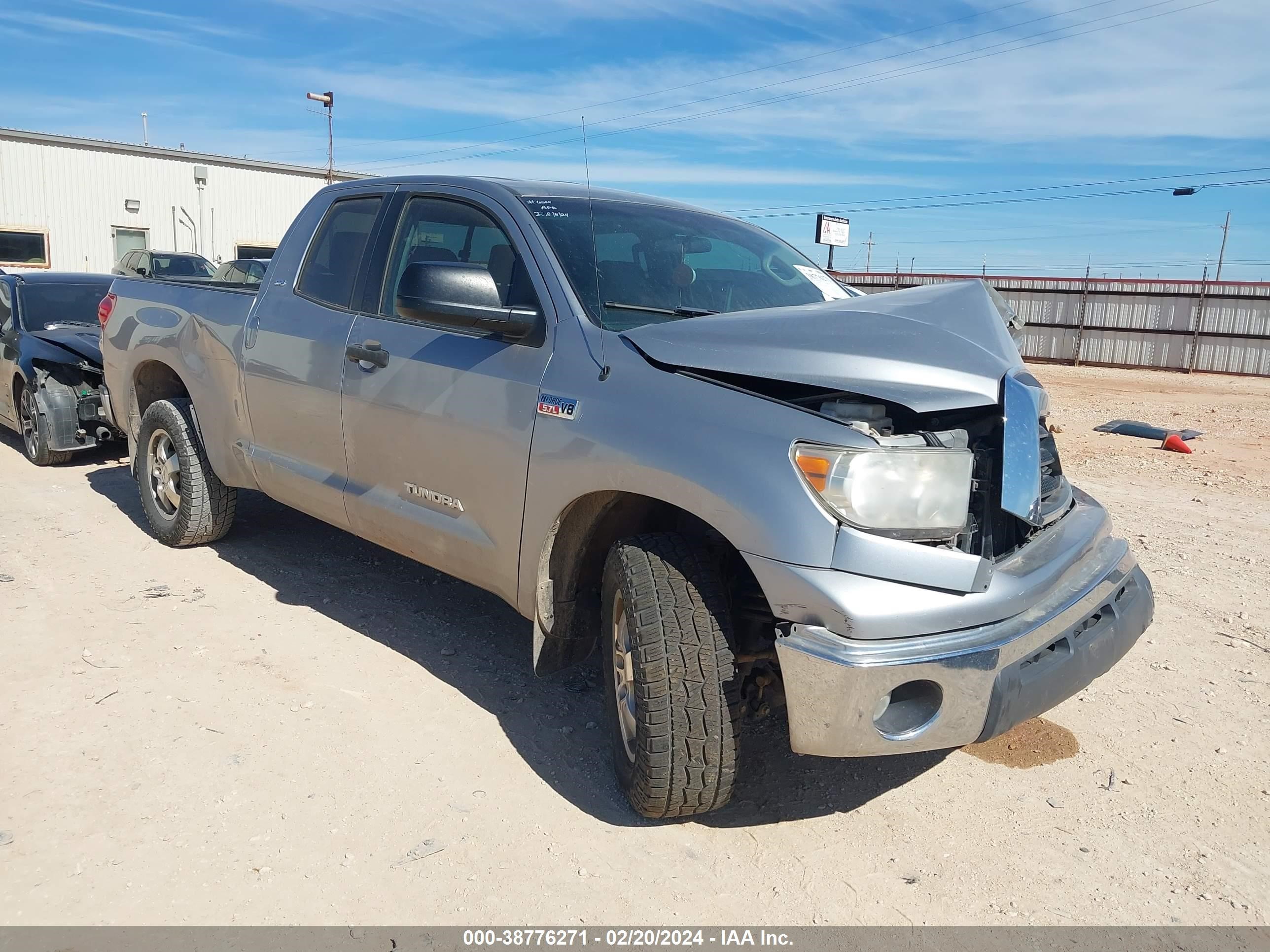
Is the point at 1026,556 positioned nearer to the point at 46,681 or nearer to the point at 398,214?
the point at 398,214

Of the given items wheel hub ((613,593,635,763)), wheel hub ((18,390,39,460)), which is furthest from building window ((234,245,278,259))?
wheel hub ((613,593,635,763))

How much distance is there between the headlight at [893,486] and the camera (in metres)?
2.53

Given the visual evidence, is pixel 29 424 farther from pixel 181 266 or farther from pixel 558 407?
pixel 181 266

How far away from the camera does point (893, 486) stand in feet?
8.37

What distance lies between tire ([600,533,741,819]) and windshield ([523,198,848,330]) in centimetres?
88

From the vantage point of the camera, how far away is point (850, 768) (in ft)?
11.2

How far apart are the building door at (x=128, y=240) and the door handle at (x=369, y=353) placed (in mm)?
24722

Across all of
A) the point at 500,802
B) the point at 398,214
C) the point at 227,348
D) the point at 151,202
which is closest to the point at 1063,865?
the point at 500,802

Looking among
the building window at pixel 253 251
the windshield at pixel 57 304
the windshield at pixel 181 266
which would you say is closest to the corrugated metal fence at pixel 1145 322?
the windshield at pixel 181 266

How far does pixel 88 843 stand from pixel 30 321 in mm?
7094

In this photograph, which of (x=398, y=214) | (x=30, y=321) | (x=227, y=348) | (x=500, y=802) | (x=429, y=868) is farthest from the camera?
(x=30, y=321)

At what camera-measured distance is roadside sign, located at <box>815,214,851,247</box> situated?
25.6 meters

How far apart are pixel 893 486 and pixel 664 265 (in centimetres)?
155

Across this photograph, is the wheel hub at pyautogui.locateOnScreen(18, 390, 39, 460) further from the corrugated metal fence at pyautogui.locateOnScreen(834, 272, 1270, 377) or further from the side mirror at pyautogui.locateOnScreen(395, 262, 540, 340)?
the corrugated metal fence at pyautogui.locateOnScreen(834, 272, 1270, 377)
